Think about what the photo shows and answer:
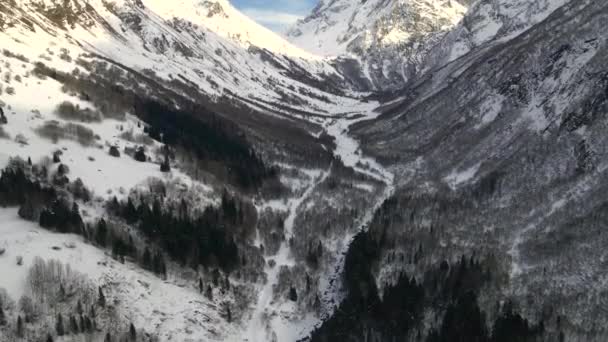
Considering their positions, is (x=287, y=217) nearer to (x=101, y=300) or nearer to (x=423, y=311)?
(x=423, y=311)

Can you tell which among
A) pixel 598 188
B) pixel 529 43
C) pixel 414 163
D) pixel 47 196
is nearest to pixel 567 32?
pixel 529 43

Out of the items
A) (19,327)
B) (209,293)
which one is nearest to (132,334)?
(19,327)

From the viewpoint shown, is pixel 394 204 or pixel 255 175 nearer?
pixel 394 204

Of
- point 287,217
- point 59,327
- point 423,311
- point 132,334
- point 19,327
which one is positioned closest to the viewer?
point 19,327

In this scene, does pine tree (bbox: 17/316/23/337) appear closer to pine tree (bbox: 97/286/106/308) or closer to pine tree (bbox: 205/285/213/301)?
pine tree (bbox: 97/286/106/308)

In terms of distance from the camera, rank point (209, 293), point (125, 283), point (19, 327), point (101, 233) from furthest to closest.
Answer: point (209, 293) → point (101, 233) → point (125, 283) → point (19, 327)

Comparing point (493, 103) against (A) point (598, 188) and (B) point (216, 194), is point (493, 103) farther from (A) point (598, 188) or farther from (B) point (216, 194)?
(B) point (216, 194)

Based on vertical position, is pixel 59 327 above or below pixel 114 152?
below

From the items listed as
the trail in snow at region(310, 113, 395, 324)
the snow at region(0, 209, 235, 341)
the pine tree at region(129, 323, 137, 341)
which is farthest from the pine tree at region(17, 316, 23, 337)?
the trail in snow at region(310, 113, 395, 324)

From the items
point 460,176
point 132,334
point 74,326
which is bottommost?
point 74,326
